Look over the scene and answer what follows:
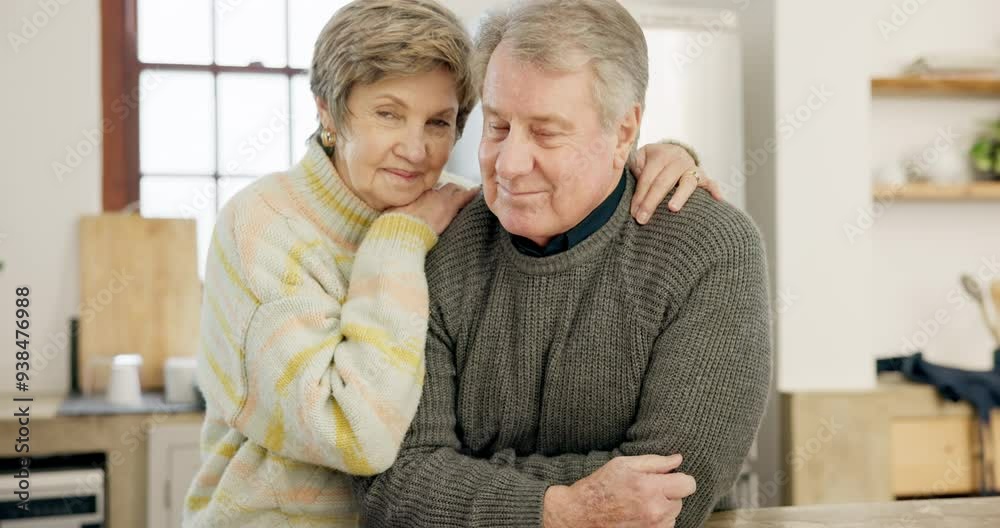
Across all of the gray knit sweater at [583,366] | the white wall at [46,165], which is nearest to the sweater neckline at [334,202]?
the gray knit sweater at [583,366]

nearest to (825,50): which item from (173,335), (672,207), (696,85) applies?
(696,85)

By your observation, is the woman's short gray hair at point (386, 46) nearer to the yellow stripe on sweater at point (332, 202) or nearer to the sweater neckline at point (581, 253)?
the yellow stripe on sweater at point (332, 202)

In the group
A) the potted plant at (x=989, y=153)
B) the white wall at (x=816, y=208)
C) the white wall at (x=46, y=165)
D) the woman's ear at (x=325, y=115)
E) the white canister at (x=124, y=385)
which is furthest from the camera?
the potted plant at (x=989, y=153)

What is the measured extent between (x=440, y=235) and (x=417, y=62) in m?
0.27

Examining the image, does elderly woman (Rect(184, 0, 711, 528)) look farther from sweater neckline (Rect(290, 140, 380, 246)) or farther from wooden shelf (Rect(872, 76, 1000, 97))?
wooden shelf (Rect(872, 76, 1000, 97))

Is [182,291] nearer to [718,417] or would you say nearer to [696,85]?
[696,85]

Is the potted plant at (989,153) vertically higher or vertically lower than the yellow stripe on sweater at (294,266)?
higher

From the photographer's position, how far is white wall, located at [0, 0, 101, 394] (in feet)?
11.4

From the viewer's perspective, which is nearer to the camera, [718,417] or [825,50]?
[718,417]

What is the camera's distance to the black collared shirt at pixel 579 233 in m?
1.45

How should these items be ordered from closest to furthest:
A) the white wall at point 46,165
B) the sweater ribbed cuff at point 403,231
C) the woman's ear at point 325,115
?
the sweater ribbed cuff at point 403,231
the woman's ear at point 325,115
the white wall at point 46,165

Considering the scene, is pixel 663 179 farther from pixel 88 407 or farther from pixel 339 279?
pixel 88 407

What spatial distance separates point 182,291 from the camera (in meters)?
3.60

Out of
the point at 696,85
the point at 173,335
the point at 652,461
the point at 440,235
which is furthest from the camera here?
the point at 173,335
